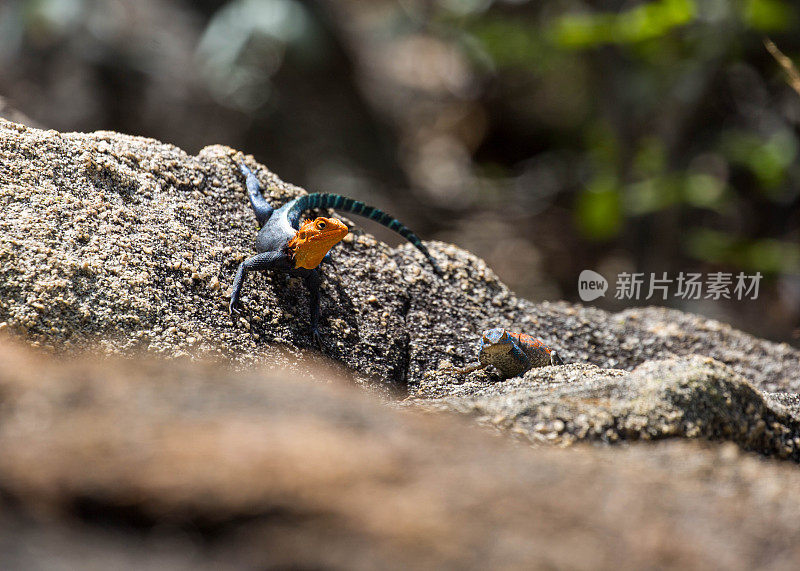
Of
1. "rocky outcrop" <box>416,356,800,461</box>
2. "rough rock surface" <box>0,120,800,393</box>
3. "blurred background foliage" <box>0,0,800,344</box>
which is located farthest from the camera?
"blurred background foliage" <box>0,0,800,344</box>

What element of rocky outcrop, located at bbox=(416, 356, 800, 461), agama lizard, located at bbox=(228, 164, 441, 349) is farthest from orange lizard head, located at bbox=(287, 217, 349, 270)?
rocky outcrop, located at bbox=(416, 356, 800, 461)

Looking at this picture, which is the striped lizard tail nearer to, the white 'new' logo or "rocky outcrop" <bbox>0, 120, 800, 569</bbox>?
"rocky outcrop" <bbox>0, 120, 800, 569</bbox>

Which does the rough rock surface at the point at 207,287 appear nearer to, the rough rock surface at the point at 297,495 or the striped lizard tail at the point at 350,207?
the striped lizard tail at the point at 350,207

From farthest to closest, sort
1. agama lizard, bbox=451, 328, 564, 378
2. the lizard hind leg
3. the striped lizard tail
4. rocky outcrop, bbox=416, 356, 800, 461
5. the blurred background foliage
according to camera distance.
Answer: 1. the blurred background foliage
2. the striped lizard tail
3. the lizard hind leg
4. agama lizard, bbox=451, 328, 564, 378
5. rocky outcrop, bbox=416, 356, 800, 461

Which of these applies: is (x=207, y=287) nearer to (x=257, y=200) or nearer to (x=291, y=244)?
(x=291, y=244)

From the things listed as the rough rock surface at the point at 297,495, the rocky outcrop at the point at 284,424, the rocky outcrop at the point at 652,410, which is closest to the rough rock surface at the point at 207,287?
the rocky outcrop at the point at 284,424

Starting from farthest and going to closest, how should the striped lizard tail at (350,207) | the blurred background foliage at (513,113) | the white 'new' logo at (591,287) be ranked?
the blurred background foliage at (513,113) → the white 'new' logo at (591,287) → the striped lizard tail at (350,207)

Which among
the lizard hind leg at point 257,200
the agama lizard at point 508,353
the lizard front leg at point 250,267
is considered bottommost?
the agama lizard at point 508,353
